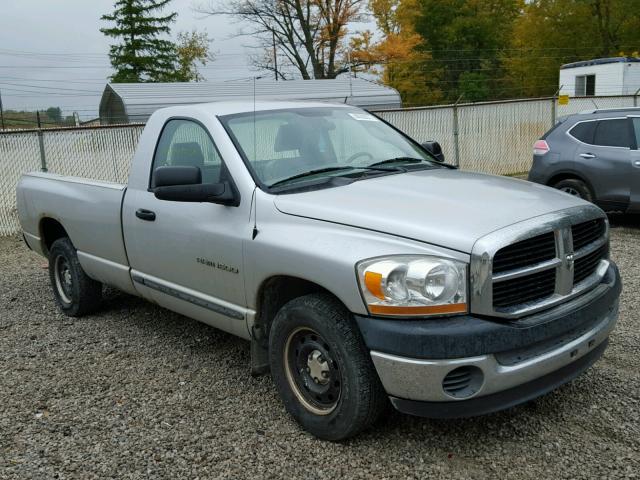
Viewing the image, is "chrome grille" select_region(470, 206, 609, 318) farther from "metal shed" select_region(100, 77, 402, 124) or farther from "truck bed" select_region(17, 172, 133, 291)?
"metal shed" select_region(100, 77, 402, 124)

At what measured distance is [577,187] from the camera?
925cm

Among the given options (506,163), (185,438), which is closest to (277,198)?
(185,438)

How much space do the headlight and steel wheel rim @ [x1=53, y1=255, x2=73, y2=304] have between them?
13.1ft

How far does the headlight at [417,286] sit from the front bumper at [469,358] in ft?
0.21

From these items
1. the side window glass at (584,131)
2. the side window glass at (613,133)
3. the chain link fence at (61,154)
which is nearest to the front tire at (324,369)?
the side window glass at (613,133)

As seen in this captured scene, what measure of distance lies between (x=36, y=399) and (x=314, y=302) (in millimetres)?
2152

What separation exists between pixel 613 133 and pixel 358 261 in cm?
727

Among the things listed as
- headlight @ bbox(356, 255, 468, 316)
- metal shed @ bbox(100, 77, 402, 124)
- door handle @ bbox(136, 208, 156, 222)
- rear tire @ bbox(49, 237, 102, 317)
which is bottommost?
rear tire @ bbox(49, 237, 102, 317)

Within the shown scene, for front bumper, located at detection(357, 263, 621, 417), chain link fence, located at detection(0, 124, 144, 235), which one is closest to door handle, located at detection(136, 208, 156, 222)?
front bumper, located at detection(357, 263, 621, 417)

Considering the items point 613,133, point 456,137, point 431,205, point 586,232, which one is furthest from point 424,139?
point 431,205

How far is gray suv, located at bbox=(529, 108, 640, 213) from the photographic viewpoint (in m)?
8.72

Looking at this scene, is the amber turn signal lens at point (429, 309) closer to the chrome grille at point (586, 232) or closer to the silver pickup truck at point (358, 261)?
the silver pickup truck at point (358, 261)

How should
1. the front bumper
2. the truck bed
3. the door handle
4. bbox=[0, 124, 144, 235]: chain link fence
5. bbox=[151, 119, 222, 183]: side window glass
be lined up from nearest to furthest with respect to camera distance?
the front bumper < bbox=[151, 119, 222, 183]: side window glass < the door handle < the truck bed < bbox=[0, 124, 144, 235]: chain link fence

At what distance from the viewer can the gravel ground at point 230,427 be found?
329 cm
